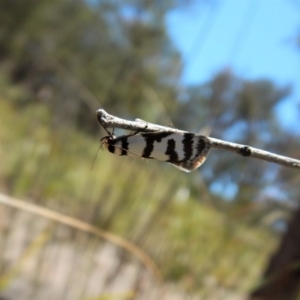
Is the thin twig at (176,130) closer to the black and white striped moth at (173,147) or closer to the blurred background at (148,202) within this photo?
the black and white striped moth at (173,147)

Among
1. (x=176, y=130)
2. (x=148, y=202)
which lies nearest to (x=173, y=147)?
(x=176, y=130)

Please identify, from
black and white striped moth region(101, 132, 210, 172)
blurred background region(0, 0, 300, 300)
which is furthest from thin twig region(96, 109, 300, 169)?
blurred background region(0, 0, 300, 300)

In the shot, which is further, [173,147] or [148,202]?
[148,202]

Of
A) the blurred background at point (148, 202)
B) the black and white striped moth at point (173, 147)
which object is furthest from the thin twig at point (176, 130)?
the blurred background at point (148, 202)

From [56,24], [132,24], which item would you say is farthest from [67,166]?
[56,24]

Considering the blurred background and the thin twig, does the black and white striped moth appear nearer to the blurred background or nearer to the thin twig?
the thin twig

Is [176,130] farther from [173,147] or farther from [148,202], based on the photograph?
[148,202]

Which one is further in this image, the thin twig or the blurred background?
the blurred background

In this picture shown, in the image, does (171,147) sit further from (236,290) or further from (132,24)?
(132,24)
